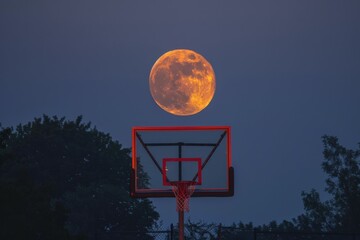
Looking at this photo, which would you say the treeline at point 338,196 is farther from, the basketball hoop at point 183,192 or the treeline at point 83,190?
the basketball hoop at point 183,192

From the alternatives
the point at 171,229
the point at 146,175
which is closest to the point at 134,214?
the point at 171,229

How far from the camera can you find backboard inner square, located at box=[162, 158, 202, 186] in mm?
27750

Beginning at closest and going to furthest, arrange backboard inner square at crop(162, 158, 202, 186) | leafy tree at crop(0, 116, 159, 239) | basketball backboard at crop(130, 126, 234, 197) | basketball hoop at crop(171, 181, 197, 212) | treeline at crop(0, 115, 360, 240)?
basketball backboard at crop(130, 126, 234, 197) → backboard inner square at crop(162, 158, 202, 186) → basketball hoop at crop(171, 181, 197, 212) → treeline at crop(0, 115, 360, 240) → leafy tree at crop(0, 116, 159, 239)

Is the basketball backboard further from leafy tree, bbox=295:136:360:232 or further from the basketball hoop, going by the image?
leafy tree, bbox=295:136:360:232

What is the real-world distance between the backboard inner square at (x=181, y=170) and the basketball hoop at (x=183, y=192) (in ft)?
0.23

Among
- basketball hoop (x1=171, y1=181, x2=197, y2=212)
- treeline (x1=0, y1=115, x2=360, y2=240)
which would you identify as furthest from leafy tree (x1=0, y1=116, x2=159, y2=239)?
basketball hoop (x1=171, y1=181, x2=197, y2=212)

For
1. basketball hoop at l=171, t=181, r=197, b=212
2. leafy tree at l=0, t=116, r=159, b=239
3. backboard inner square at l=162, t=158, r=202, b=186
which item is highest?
leafy tree at l=0, t=116, r=159, b=239

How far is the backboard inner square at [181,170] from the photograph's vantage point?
27750mm

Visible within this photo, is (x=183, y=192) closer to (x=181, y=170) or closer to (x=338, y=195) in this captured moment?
(x=181, y=170)

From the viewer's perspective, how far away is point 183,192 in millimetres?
27906

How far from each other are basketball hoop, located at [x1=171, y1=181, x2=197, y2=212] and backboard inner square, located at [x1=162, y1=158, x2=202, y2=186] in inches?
2.7

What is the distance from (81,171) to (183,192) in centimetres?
4163

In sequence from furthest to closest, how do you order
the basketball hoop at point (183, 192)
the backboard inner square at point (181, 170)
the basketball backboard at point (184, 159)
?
the basketball hoop at point (183, 192) < the backboard inner square at point (181, 170) < the basketball backboard at point (184, 159)

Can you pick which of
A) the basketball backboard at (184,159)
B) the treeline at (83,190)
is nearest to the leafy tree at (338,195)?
the treeline at (83,190)
